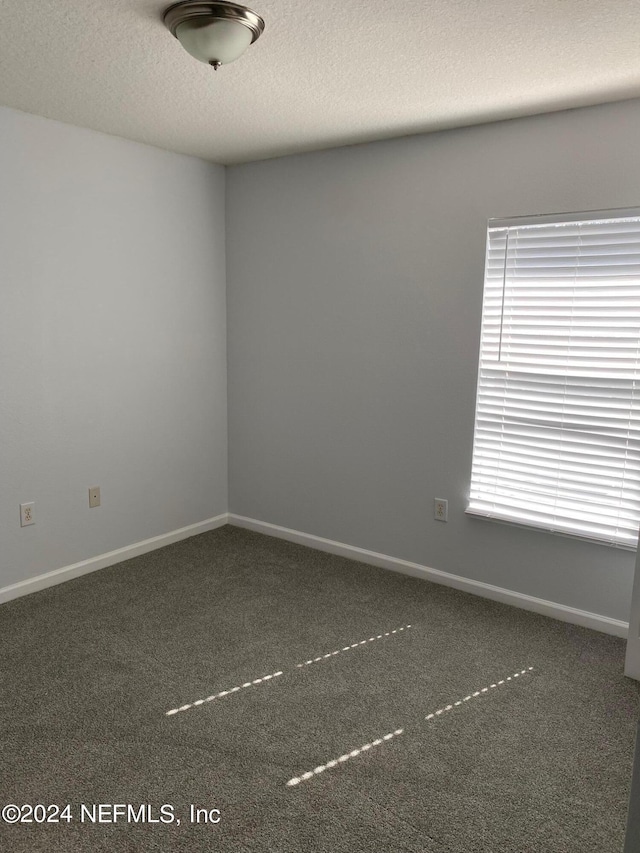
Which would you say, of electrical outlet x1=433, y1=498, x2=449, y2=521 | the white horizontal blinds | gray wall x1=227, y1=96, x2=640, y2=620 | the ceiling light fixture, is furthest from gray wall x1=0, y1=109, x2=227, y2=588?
the white horizontal blinds

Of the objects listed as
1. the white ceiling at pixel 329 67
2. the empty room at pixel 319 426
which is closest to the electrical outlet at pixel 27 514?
the empty room at pixel 319 426

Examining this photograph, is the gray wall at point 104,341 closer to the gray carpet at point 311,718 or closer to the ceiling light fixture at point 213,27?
the gray carpet at point 311,718

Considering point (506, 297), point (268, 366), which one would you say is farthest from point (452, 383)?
point (268, 366)

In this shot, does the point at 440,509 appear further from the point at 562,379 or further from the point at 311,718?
the point at 311,718

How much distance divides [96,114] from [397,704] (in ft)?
9.50

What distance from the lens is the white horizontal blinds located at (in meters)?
2.86

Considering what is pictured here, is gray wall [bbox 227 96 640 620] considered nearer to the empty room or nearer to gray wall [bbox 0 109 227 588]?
the empty room

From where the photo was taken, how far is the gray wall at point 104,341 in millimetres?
3174

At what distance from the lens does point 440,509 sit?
3.53 m

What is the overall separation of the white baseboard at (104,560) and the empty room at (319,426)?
0.02 m

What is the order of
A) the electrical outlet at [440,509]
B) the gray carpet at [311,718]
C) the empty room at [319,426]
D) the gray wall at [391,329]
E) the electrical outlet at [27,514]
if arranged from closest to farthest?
the gray carpet at [311,718], the empty room at [319,426], the gray wall at [391,329], the electrical outlet at [27,514], the electrical outlet at [440,509]

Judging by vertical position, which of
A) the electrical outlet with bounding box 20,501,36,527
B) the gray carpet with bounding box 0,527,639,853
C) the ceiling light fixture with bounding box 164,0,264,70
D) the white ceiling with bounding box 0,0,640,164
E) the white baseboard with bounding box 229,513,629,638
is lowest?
the gray carpet with bounding box 0,527,639,853

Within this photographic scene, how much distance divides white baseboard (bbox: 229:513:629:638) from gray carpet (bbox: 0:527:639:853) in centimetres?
7

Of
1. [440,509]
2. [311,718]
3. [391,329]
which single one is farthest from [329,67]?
[311,718]
